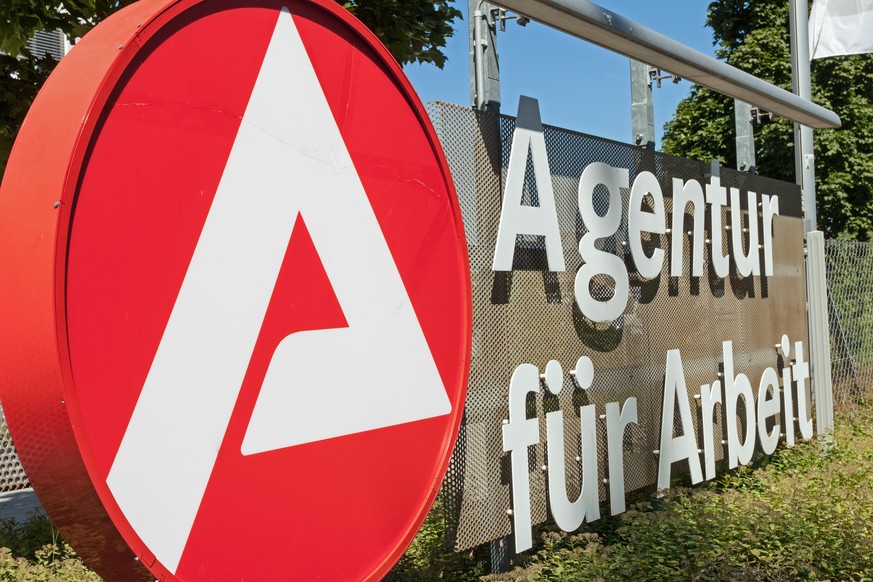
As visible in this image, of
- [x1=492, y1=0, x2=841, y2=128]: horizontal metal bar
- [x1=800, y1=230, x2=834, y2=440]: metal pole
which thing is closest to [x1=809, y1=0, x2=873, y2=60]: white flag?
[x1=800, y1=230, x2=834, y2=440]: metal pole

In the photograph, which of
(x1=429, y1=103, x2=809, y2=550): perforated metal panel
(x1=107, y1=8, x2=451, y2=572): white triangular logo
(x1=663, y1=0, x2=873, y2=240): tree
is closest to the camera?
(x1=107, y1=8, x2=451, y2=572): white triangular logo

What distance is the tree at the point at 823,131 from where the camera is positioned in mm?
19000

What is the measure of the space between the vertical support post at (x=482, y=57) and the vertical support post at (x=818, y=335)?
4.54 m

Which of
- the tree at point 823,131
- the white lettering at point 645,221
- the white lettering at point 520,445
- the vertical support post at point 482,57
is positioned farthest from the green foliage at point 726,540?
the tree at point 823,131

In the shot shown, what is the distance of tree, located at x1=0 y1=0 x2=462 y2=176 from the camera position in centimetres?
487

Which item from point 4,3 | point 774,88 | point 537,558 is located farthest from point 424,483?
point 774,88

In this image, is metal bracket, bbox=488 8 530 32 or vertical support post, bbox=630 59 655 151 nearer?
metal bracket, bbox=488 8 530 32

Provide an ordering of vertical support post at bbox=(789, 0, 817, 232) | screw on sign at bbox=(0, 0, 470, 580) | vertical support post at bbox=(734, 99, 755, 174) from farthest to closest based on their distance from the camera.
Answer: vertical support post at bbox=(789, 0, 817, 232) → vertical support post at bbox=(734, 99, 755, 174) → screw on sign at bbox=(0, 0, 470, 580)

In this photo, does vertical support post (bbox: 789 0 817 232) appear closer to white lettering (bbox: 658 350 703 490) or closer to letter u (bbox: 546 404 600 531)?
white lettering (bbox: 658 350 703 490)

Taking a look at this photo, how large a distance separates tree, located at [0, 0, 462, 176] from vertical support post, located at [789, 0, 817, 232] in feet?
12.8

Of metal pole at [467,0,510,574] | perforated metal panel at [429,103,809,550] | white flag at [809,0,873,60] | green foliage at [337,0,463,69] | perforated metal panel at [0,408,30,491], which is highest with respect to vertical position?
white flag at [809,0,873,60]

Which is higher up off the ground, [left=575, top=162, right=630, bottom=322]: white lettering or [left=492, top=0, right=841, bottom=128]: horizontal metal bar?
[left=492, top=0, right=841, bottom=128]: horizontal metal bar

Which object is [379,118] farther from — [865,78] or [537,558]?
[865,78]

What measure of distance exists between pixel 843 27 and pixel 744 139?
137 inches
